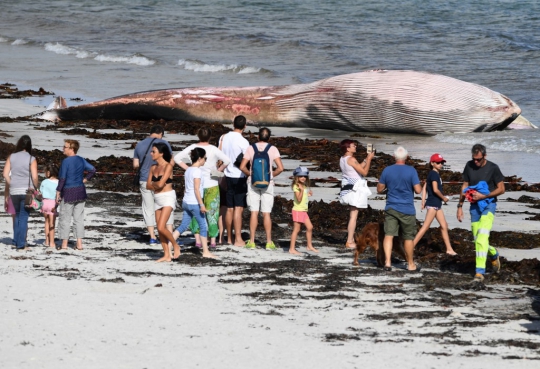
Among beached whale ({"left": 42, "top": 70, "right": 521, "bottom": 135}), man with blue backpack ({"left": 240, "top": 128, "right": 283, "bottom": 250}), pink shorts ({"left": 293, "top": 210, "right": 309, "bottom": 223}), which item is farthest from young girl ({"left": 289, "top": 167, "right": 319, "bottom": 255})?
beached whale ({"left": 42, "top": 70, "right": 521, "bottom": 135})

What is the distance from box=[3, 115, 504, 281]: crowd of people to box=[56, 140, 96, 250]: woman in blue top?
11 mm

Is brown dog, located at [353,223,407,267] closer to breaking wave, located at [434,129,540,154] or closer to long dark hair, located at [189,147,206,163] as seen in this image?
long dark hair, located at [189,147,206,163]

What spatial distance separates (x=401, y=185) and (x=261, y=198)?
1.86 m

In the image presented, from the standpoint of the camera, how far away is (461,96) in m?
20.6

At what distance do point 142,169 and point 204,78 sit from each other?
19285 mm

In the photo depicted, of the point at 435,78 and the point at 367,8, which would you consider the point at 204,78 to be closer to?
the point at 435,78

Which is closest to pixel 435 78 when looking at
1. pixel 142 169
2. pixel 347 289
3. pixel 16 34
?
pixel 142 169

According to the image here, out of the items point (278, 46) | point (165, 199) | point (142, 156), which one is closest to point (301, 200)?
point (165, 199)

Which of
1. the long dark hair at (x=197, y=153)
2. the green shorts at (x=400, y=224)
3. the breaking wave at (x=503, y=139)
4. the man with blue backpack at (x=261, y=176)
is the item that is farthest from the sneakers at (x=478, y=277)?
the breaking wave at (x=503, y=139)

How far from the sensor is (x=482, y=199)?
33.1 feet

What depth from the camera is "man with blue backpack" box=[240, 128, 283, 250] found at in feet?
37.0

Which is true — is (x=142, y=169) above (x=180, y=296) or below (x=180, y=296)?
above

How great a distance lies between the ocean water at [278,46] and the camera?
27578 millimetres

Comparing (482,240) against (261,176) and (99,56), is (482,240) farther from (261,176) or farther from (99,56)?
(99,56)
